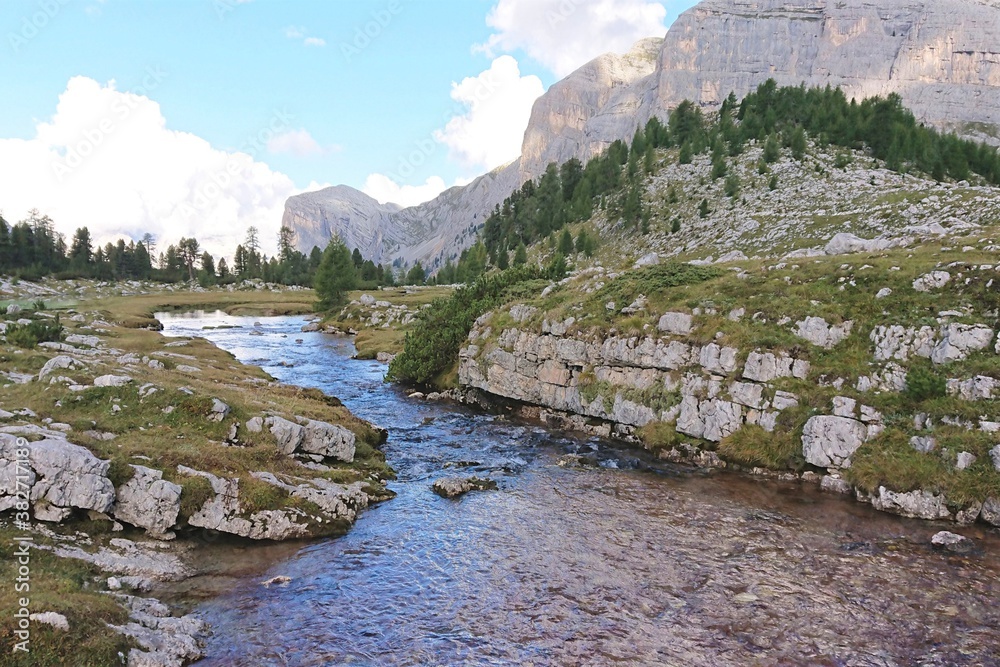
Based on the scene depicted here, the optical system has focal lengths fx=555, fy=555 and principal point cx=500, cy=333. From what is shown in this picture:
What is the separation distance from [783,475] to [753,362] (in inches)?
216

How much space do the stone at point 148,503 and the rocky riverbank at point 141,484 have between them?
0.10ft

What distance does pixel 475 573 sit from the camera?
55.1 ft

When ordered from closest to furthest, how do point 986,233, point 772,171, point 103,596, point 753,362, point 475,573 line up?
point 103,596
point 475,573
point 753,362
point 986,233
point 772,171

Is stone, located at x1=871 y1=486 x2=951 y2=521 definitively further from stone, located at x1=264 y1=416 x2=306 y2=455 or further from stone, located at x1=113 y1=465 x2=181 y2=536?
stone, located at x1=113 y1=465 x2=181 y2=536

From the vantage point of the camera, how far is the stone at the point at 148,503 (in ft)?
55.7

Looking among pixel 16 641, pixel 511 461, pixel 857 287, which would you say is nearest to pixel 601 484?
pixel 511 461

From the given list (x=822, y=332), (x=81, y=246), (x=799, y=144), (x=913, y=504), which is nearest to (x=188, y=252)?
(x=81, y=246)

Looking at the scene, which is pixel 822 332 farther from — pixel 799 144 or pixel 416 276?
pixel 416 276

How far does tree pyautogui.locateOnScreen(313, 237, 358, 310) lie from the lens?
4186 inches

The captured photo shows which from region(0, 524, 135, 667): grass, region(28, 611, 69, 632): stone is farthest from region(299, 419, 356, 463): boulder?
region(28, 611, 69, 632): stone

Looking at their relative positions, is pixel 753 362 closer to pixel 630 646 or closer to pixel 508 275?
pixel 630 646

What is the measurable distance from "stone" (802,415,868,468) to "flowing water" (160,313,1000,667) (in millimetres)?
1373

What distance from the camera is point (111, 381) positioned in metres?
23.5

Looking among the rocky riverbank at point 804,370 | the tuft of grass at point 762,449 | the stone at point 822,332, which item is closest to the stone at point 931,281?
the rocky riverbank at point 804,370
